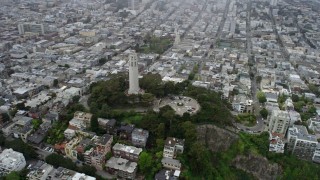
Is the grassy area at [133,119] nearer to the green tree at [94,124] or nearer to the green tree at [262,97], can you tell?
the green tree at [94,124]

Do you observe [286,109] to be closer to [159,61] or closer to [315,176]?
[315,176]

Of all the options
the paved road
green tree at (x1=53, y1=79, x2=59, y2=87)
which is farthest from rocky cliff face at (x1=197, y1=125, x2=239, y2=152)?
green tree at (x1=53, y1=79, x2=59, y2=87)

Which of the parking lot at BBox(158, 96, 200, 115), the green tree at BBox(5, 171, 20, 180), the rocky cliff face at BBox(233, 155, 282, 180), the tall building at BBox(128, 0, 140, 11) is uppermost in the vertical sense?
the tall building at BBox(128, 0, 140, 11)

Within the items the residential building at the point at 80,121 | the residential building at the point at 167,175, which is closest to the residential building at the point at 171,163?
the residential building at the point at 167,175

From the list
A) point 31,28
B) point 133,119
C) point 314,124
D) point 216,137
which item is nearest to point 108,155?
point 133,119

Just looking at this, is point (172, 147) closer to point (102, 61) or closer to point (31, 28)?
point (102, 61)

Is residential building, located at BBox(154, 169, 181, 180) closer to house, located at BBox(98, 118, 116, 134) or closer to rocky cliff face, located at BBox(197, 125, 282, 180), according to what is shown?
rocky cliff face, located at BBox(197, 125, 282, 180)
